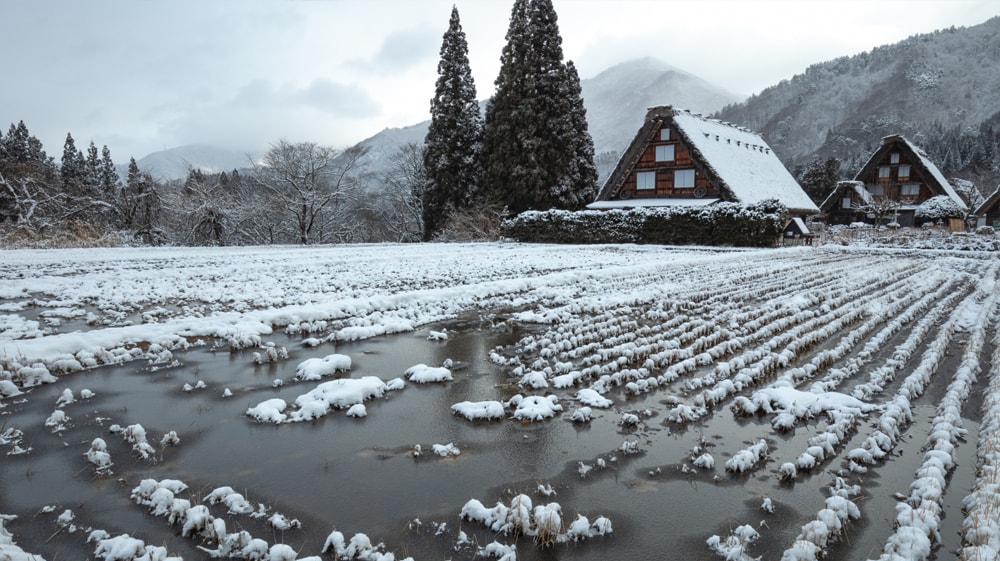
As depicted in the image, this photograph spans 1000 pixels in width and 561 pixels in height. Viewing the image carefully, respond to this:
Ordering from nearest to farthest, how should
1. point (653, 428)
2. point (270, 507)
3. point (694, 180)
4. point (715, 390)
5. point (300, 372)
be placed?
point (270, 507), point (653, 428), point (715, 390), point (300, 372), point (694, 180)

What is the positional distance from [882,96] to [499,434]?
143 meters

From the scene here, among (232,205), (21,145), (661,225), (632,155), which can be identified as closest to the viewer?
(661,225)

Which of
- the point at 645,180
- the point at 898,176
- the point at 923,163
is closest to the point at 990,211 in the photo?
the point at 923,163

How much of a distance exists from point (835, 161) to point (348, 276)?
53562 mm

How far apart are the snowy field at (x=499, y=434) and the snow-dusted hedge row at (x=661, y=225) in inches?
608

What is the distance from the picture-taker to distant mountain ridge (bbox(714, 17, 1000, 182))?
316ft

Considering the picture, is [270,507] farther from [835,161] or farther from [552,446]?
[835,161]

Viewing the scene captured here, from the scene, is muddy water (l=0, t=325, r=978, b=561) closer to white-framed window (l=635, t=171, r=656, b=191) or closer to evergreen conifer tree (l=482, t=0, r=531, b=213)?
evergreen conifer tree (l=482, t=0, r=531, b=213)

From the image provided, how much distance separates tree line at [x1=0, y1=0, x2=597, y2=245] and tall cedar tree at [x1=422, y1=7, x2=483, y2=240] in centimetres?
6

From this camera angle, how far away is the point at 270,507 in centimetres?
229

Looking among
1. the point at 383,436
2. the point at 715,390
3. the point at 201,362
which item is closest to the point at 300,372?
the point at 201,362

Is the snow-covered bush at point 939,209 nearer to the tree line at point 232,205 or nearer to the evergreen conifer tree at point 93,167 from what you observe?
the tree line at point 232,205

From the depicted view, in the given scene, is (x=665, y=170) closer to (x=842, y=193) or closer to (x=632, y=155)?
(x=632, y=155)

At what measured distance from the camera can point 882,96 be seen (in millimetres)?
111562
